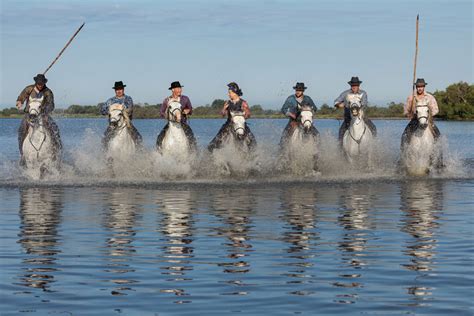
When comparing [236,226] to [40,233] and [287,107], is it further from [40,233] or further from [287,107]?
[287,107]

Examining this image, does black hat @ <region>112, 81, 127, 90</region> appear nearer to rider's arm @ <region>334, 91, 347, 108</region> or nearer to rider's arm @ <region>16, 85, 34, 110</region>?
rider's arm @ <region>16, 85, 34, 110</region>

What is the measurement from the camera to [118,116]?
2344cm

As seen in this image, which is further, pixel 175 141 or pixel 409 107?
pixel 409 107

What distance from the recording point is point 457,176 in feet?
83.2

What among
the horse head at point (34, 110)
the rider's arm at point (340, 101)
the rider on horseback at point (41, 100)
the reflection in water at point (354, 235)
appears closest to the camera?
the reflection in water at point (354, 235)

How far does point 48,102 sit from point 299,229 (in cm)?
1012

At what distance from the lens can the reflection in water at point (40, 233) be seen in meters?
11.3

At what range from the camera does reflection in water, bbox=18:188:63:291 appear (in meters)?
11.3

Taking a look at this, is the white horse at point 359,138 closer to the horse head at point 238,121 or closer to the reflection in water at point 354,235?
the horse head at point 238,121

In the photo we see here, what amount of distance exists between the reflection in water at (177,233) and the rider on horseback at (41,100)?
Result: 12.5 ft

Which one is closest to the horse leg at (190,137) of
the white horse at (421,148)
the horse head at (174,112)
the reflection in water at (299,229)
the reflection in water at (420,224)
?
the horse head at (174,112)

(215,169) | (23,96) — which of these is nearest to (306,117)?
(215,169)

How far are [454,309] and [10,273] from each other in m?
4.69

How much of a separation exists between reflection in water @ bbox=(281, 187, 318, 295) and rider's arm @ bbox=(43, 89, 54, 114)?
5.58 meters
